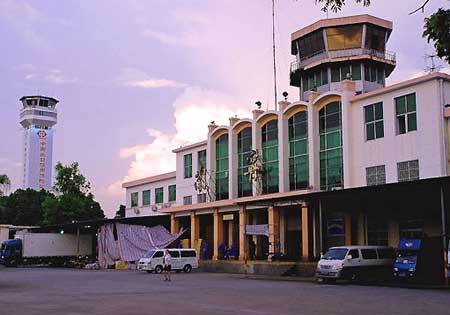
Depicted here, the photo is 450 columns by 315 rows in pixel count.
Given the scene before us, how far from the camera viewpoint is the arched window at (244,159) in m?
47.4

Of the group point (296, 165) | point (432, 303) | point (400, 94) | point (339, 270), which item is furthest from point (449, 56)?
point (296, 165)

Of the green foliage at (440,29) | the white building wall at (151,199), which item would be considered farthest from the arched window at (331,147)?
the green foliage at (440,29)

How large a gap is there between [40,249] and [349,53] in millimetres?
31763

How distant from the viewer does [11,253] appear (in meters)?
54.6

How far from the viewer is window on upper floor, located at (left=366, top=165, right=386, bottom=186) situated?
36.9m

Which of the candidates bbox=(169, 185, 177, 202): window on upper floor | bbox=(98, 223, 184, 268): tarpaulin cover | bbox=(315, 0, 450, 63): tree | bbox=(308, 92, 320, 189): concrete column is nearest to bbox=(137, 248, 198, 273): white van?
bbox=(98, 223, 184, 268): tarpaulin cover

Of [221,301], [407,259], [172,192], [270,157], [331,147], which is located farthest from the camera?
[172,192]

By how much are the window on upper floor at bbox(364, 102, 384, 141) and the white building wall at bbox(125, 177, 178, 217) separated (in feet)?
81.3

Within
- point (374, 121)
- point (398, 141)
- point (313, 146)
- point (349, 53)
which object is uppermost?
point (349, 53)

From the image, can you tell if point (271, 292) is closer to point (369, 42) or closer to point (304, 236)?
point (304, 236)

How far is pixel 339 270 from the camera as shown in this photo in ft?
94.5

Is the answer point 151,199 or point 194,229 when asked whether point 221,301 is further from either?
point 151,199

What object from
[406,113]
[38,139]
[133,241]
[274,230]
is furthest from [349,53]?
[38,139]

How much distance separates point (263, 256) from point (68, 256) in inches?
839
